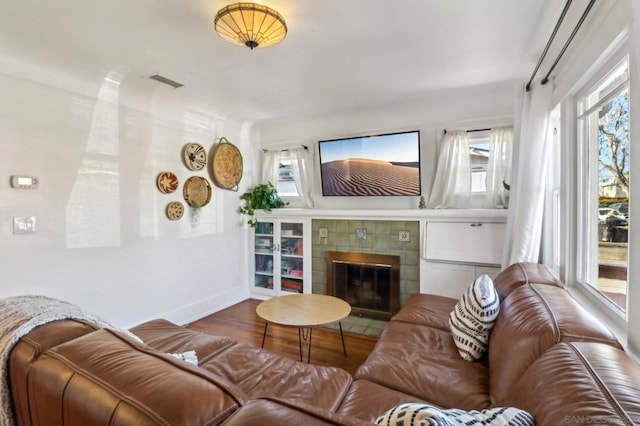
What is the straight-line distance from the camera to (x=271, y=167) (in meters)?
4.30

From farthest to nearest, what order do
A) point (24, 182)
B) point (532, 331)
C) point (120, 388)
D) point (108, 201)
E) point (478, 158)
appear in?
point (478, 158) → point (108, 201) → point (24, 182) → point (532, 331) → point (120, 388)

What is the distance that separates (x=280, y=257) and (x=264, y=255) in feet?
0.98

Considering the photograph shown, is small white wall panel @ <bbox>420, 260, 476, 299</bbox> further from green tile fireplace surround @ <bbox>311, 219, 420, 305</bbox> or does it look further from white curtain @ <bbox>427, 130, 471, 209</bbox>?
white curtain @ <bbox>427, 130, 471, 209</bbox>

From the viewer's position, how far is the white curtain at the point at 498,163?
121 inches

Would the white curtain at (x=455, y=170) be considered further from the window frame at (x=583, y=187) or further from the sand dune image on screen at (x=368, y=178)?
the window frame at (x=583, y=187)

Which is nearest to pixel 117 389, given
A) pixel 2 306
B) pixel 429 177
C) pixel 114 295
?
pixel 2 306

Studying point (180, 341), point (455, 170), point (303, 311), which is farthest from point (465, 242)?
point (180, 341)

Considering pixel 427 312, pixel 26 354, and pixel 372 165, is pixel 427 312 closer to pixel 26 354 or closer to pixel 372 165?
pixel 372 165

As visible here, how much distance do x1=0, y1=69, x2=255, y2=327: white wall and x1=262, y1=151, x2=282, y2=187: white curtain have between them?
2.50ft

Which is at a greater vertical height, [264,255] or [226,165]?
[226,165]

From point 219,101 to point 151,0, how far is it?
1669 millimetres

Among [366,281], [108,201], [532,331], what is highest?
[108,201]

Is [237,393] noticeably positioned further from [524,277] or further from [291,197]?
[291,197]

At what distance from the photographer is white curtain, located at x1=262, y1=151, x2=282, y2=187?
4.27 meters
